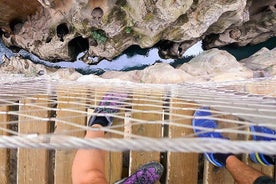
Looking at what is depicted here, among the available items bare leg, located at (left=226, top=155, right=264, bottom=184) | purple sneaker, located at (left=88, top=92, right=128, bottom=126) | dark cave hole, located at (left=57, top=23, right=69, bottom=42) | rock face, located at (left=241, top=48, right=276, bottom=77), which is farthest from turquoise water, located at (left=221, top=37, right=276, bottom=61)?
bare leg, located at (left=226, top=155, right=264, bottom=184)

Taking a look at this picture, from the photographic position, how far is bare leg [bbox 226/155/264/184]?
1704 millimetres

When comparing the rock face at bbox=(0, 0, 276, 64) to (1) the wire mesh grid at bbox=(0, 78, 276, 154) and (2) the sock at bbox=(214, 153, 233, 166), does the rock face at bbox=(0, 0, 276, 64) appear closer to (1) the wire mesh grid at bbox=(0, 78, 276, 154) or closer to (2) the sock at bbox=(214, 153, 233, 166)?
(1) the wire mesh grid at bbox=(0, 78, 276, 154)

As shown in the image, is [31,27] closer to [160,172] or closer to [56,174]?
[56,174]

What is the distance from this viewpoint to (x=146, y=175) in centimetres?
210

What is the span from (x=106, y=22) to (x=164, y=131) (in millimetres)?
2355

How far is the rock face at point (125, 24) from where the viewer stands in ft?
13.3

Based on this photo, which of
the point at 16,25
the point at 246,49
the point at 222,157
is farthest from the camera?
the point at 246,49

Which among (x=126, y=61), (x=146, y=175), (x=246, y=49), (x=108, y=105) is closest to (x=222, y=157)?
(x=146, y=175)

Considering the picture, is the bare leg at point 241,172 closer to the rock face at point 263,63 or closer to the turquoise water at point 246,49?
the rock face at point 263,63

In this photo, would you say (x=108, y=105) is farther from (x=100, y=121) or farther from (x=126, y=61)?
(x=126, y=61)

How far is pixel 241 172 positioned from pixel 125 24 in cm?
307

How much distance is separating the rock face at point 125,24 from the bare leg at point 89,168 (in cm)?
255

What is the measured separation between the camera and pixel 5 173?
2.32 meters

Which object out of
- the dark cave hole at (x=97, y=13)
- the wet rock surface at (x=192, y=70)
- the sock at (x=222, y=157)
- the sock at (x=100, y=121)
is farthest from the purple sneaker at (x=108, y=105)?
the wet rock surface at (x=192, y=70)
